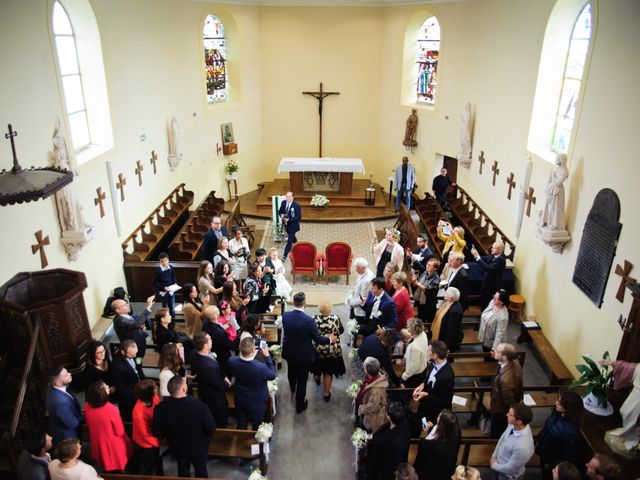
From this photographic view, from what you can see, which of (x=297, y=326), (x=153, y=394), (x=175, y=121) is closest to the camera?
(x=153, y=394)

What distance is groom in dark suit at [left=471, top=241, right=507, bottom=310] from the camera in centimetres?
882

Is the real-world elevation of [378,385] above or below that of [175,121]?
below

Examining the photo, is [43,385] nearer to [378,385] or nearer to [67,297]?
[67,297]

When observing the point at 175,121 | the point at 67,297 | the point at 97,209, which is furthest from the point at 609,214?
the point at 175,121

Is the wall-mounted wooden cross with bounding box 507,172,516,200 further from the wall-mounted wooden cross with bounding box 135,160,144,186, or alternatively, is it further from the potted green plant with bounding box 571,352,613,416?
the wall-mounted wooden cross with bounding box 135,160,144,186

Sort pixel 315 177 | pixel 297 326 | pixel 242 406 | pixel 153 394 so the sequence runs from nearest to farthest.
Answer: pixel 153 394 → pixel 242 406 → pixel 297 326 → pixel 315 177

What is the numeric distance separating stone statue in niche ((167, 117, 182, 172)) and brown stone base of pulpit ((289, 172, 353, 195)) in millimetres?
3793

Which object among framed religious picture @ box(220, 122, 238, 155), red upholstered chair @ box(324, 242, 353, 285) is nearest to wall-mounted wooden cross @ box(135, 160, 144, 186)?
red upholstered chair @ box(324, 242, 353, 285)

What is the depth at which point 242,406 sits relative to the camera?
6168mm

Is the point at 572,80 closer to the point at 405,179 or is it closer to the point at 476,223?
the point at 476,223

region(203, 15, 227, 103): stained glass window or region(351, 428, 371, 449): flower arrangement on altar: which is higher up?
region(203, 15, 227, 103): stained glass window

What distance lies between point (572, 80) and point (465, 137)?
411 centimetres

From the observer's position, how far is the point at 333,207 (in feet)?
51.1

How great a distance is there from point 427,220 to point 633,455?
26.2ft
